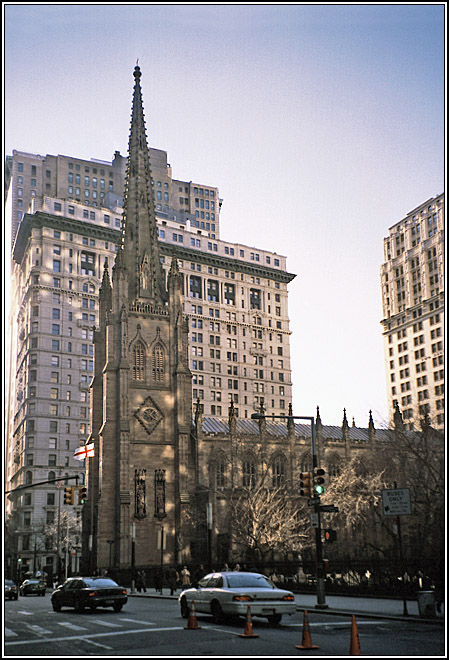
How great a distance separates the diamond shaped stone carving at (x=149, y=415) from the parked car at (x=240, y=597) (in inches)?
1813

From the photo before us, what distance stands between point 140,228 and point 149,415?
20437mm

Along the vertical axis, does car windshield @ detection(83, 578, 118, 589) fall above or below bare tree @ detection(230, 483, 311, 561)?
above

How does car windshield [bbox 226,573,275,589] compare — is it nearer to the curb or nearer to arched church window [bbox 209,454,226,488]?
the curb

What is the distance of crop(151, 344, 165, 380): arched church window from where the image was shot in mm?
70938

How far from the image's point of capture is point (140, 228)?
7712cm

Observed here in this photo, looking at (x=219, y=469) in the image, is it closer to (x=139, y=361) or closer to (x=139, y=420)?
(x=139, y=420)

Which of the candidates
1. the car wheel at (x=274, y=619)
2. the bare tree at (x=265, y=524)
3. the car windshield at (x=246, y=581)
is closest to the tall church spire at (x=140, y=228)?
the bare tree at (x=265, y=524)

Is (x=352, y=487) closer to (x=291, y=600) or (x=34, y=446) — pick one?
(x=291, y=600)

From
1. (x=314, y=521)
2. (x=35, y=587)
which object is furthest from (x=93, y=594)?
(x=35, y=587)

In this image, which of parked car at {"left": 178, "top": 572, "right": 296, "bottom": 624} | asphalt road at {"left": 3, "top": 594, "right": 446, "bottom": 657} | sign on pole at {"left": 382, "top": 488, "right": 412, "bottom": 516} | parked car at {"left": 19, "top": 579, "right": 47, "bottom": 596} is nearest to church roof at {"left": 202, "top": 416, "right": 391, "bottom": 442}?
parked car at {"left": 19, "top": 579, "right": 47, "bottom": 596}

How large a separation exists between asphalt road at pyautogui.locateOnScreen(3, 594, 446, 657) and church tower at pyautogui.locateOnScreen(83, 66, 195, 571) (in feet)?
137

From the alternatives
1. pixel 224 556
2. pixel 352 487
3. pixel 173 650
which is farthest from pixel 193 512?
pixel 173 650

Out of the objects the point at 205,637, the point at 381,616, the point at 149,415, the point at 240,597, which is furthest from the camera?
the point at 149,415

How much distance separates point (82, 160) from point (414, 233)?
69.9m
